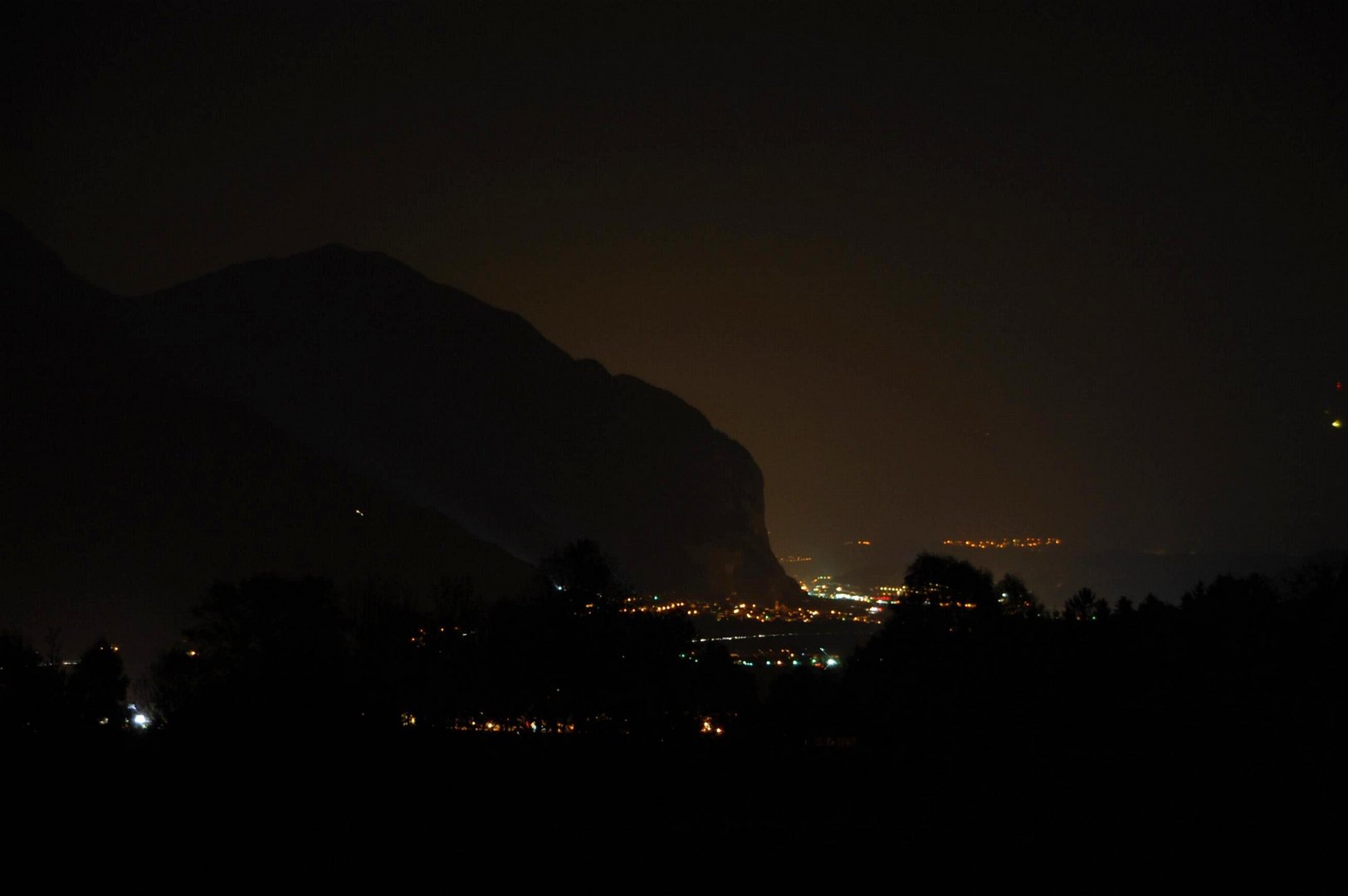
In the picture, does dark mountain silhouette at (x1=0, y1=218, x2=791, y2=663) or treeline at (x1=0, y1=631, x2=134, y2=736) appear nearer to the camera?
treeline at (x1=0, y1=631, x2=134, y2=736)

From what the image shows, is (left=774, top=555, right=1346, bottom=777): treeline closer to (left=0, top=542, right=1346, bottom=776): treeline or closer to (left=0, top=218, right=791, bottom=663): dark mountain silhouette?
(left=0, top=542, right=1346, bottom=776): treeline

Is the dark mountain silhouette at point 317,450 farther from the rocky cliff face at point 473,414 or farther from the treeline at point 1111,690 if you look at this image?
the treeline at point 1111,690

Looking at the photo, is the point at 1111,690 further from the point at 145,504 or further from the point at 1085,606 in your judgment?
the point at 145,504

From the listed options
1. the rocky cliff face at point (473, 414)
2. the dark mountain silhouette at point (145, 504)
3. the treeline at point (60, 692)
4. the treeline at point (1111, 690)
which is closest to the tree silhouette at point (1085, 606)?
the treeline at point (1111, 690)

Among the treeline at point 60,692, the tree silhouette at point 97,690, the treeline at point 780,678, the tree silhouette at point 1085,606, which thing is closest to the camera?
the treeline at point 780,678

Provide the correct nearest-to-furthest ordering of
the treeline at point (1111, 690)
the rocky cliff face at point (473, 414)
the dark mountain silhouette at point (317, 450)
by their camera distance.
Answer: the treeline at point (1111, 690) → the dark mountain silhouette at point (317, 450) → the rocky cliff face at point (473, 414)

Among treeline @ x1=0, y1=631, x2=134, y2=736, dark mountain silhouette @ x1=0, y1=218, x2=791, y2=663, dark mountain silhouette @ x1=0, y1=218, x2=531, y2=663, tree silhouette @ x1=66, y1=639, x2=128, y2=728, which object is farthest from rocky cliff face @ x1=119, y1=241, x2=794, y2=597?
treeline @ x1=0, y1=631, x2=134, y2=736

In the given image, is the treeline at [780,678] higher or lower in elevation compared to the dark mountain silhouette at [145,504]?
lower
